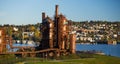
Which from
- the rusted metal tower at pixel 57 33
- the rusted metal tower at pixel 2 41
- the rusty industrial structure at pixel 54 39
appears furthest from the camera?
the rusted metal tower at pixel 57 33

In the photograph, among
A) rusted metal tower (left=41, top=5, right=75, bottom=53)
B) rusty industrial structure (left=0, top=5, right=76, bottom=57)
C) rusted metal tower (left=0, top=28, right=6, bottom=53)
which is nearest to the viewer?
rusted metal tower (left=0, top=28, right=6, bottom=53)

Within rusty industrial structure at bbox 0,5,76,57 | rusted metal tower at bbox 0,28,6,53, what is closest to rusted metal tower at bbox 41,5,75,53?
rusty industrial structure at bbox 0,5,76,57

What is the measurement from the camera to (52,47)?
11556 cm

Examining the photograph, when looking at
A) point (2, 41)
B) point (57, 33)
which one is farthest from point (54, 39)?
point (2, 41)

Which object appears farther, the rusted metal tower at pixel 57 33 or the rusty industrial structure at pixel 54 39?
the rusted metal tower at pixel 57 33

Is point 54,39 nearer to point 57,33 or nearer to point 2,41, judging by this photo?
point 57,33

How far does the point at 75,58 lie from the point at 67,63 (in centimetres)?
1311

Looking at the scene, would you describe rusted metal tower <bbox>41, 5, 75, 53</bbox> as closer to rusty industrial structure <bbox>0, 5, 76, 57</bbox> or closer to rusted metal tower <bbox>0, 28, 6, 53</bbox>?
rusty industrial structure <bbox>0, 5, 76, 57</bbox>

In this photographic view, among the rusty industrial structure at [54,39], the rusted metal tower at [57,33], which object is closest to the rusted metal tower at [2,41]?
the rusty industrial structure at [54,39]

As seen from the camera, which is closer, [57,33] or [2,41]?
[2,41]

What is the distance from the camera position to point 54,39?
117 metres

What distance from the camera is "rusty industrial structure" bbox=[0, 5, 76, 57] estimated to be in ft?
367

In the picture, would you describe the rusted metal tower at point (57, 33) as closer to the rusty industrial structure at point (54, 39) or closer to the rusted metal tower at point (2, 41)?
the rusty industrial structure at point (54, 39)

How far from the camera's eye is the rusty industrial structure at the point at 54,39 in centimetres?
11181
